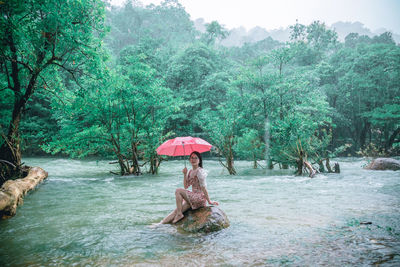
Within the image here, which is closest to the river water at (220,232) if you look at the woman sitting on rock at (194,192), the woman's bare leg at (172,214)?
the woman's bare leg at (172,214)

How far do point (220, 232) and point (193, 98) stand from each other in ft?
87.1

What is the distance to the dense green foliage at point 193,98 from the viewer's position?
11.0 meters

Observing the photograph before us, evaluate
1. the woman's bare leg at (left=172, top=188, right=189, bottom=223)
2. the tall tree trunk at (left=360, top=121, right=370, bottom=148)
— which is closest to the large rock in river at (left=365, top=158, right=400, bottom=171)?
the woman's bare leg at (left=172, top=188, right=189, bottom=223)

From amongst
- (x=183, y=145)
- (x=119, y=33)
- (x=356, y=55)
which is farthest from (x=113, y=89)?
(x=119, y=33)

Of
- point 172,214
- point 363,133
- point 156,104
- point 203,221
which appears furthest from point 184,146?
point 363,133

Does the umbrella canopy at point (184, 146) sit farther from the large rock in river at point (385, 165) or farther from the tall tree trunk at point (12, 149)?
the large rock in river at point (385, 165)

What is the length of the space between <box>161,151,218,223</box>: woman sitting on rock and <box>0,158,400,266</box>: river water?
43 cm

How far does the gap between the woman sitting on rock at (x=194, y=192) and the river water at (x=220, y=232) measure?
43cm

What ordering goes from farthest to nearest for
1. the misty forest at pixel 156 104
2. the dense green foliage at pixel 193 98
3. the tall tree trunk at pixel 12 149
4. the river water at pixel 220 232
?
the dense green foliage at pixel 193 98, the tall tree trunk at pixel 12 149, the misty forest at pixel 156 104, the river water at pixel 220 232

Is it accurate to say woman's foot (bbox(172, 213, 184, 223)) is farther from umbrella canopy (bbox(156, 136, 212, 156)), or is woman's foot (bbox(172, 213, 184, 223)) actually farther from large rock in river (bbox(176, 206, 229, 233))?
umbrella canopy (bbox(156, 136, 212, 156))

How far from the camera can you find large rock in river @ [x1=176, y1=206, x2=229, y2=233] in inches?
209

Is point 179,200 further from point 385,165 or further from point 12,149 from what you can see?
point 385,165

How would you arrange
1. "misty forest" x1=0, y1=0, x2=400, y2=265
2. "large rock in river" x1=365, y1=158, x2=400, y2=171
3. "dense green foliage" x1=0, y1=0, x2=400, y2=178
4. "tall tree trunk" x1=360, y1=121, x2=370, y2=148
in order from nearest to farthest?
1. "misty forest" x1=0, y1=0, x2=400, y2=265
2. "dense green foliage" x1=0, y1=0, x2=400, y2=178
3. "large rock in river" x1=365, y1=158, x2=400, y2=171
4. "tall tree trunk" x1=360, y1=121, x2=370, y2=148

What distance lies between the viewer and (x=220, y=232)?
17.4 feet
